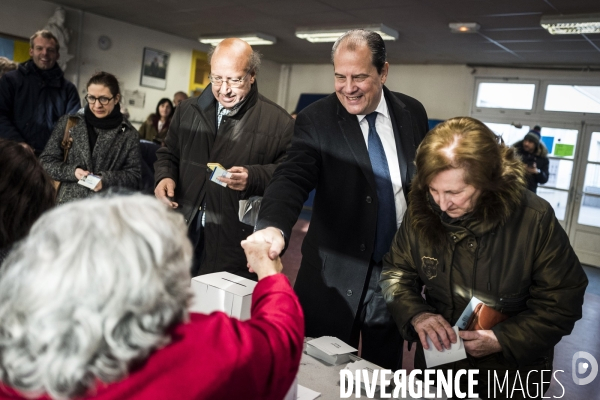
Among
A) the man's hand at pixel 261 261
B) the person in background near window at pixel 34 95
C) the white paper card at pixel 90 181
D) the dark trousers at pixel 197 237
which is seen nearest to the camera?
the man's hand at pixel 261 261

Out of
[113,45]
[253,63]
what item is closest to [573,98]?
[253,63]

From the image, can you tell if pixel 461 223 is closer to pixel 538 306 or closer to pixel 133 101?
pixel 538 306

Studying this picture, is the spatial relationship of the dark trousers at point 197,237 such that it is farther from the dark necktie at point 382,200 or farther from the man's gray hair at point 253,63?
the dark necktie at point 382,200

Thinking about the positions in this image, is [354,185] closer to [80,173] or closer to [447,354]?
[447,354]

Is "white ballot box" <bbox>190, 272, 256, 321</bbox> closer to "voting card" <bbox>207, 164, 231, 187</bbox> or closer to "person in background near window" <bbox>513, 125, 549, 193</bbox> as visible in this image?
"voting card" <bbox>207, 164, 231, 187</bbox>

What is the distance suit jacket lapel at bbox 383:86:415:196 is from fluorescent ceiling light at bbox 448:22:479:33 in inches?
202

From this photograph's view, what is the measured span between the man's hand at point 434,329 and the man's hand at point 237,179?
105 centimetres

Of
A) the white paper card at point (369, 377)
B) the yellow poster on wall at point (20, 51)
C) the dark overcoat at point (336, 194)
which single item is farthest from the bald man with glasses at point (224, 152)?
the yellow poster on wall at point (20, 51)

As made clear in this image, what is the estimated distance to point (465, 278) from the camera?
177 cm

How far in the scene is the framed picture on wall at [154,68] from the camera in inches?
391

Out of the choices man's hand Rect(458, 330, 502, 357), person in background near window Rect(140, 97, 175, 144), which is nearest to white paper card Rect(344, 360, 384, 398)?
man's hand Rect(458, 330, 502, 357)

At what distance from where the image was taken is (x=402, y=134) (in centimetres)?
219

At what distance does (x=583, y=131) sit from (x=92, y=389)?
9.60 metres

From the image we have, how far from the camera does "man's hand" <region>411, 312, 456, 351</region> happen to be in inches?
65.5
